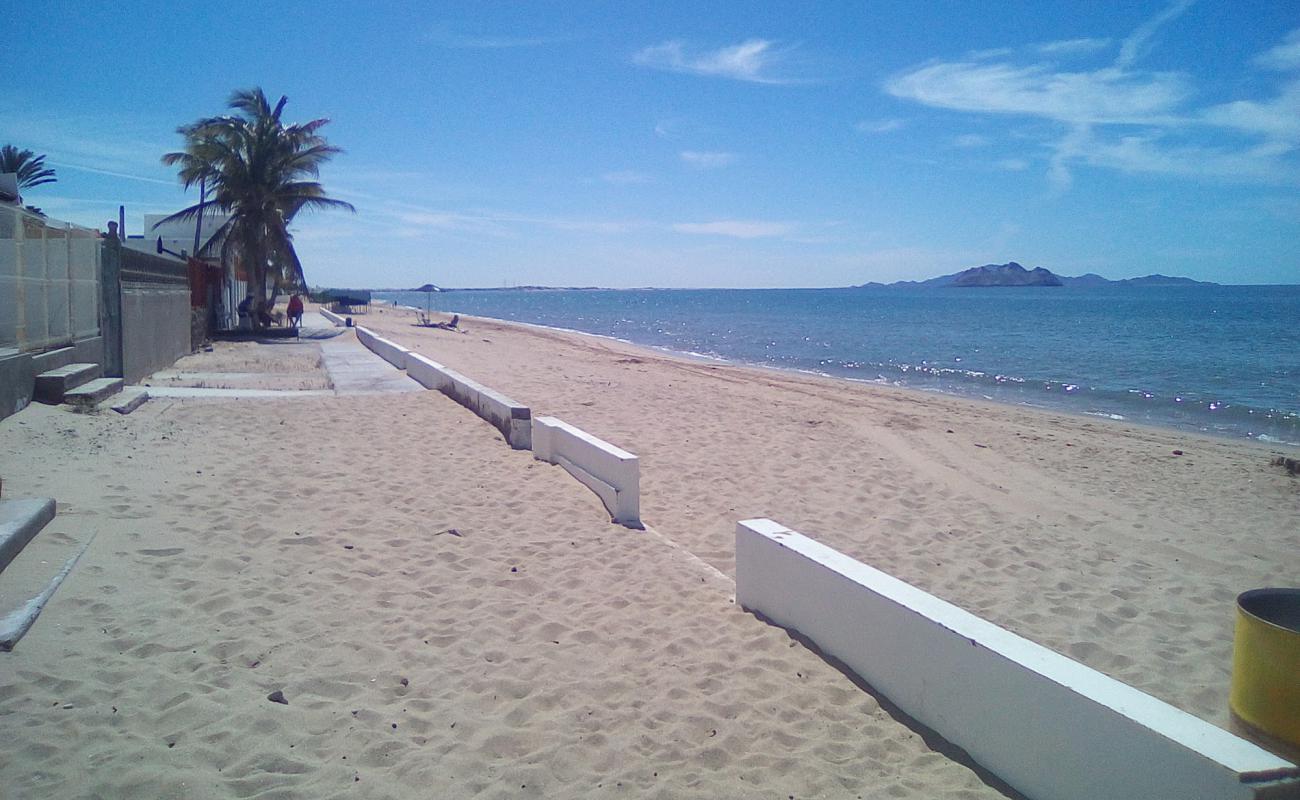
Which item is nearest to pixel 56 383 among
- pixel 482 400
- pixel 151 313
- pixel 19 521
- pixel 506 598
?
pixel 482 400

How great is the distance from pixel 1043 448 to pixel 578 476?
322 inches

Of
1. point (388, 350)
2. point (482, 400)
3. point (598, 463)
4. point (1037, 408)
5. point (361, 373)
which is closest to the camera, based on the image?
point (598, 463)

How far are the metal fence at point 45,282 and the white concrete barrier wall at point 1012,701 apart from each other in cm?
853

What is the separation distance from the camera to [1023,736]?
3.21 m

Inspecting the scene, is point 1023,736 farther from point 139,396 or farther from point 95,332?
point 95,332

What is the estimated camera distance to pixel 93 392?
31.7ft

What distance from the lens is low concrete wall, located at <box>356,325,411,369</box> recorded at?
56.6ft

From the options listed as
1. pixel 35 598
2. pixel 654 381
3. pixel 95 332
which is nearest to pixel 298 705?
pixel 35 598

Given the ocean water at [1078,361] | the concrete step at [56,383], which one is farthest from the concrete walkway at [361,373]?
the ocean water at [1078,361]

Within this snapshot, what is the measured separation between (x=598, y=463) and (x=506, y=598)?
2.57 metres

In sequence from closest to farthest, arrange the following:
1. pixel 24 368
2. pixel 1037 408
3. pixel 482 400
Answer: pixel 24 368 < pixel 482 400 < pixel 1037 408

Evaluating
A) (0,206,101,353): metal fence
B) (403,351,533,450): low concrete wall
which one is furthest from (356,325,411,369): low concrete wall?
(0,206,101,353): metal fence

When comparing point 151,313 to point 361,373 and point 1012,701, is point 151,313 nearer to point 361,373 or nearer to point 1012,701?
point 361,373

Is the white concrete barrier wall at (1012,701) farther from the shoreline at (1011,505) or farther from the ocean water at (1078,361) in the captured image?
the ocean water at (1078,361)
